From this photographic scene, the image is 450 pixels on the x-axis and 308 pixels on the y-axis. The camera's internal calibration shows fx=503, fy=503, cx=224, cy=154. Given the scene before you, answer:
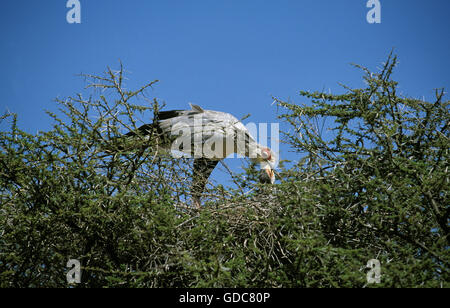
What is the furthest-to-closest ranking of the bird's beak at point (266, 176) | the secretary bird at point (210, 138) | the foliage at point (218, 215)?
the secretary bird at point (210, 138) < the bird's beak at point (266, 176) < the foliage at point (218, 215)

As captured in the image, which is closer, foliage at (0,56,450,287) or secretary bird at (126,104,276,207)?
foliage at (0,56,450,287)

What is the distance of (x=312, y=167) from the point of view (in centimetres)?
357

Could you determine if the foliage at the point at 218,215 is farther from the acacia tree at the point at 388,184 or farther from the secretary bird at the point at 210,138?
the secretary bird at the point at 210,138

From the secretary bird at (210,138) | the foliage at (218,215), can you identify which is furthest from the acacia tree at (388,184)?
the secretary bird at (210,138)

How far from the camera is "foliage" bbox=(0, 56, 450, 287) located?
109 inches

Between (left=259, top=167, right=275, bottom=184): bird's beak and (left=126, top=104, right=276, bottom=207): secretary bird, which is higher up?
(left=126, top=104, right=276, bottom=207): secretary bird

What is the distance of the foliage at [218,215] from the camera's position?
2.77 metres

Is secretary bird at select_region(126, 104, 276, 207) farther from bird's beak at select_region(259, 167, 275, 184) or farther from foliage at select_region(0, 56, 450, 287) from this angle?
foliage at select_region(0, 56, 450, 287)

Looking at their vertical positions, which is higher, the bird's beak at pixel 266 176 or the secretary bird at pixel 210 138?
the secretary bird at pixel 210 138

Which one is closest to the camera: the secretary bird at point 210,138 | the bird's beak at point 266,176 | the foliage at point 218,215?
the foliage at point 218,215

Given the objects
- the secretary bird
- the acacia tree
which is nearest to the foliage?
the acacia tree

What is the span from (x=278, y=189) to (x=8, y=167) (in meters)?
1.73
